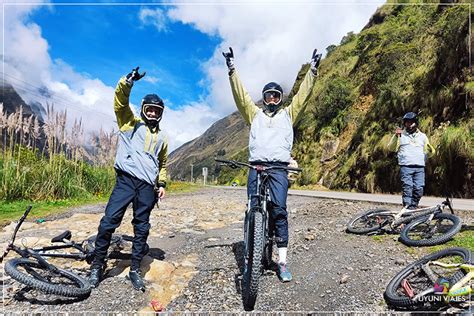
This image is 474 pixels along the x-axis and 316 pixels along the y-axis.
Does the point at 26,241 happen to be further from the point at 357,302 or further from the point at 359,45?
the point at 359,45

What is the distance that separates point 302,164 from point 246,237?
2862 centimetres

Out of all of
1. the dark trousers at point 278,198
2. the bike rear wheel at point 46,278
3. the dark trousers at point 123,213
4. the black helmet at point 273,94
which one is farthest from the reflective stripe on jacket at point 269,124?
the bike rear wheel at point 46,278

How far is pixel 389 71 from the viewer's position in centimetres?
2486

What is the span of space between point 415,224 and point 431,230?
10.8 inches

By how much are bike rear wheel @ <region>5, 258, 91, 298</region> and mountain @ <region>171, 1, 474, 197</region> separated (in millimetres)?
13397

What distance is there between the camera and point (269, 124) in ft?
14.9

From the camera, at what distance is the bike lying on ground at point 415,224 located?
17.2ft

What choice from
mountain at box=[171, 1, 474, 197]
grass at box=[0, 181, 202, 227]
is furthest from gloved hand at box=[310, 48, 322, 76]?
mountain at box=[171, 1, 474, 197]

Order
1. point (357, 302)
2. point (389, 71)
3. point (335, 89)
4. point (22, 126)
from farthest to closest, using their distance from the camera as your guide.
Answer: point (335, 89), point (389, 71), point (22, 126), point (357, 302)

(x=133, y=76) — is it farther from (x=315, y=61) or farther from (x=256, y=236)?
(x=315, y=61)

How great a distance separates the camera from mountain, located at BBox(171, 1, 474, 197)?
14.0 metres

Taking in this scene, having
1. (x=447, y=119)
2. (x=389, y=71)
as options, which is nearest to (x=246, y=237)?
(x=447, y=119)

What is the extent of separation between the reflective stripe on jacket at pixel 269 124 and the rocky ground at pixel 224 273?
1.55 m

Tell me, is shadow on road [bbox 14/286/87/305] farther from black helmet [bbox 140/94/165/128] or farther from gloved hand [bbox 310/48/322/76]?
gloved hand [bbox 310/48/322/76]
